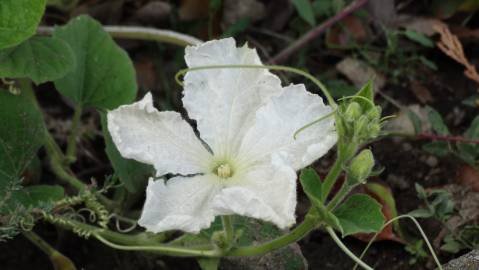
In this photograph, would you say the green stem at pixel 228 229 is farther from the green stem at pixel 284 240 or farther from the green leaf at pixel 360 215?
the green leaf at pixel 360 215

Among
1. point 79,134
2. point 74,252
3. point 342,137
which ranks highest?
point 342,137

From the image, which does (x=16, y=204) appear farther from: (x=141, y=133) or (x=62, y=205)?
(x=141, y=133)

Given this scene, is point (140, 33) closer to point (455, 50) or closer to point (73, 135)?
point (73, 135)

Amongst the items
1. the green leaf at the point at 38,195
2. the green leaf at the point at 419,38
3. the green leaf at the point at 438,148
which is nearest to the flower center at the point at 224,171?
the green leaf at the point at 38,195

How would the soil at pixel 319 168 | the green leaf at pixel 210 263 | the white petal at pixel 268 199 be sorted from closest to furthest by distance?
the white petal at pixel 268 199, the green leaf at pixel 210 263, the soil at pixel 319 168

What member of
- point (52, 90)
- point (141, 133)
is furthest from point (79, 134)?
point (141, 133)

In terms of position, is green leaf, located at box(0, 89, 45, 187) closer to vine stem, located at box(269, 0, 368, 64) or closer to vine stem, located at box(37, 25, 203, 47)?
vine stem, located at box(37, 25, 203, 47)
